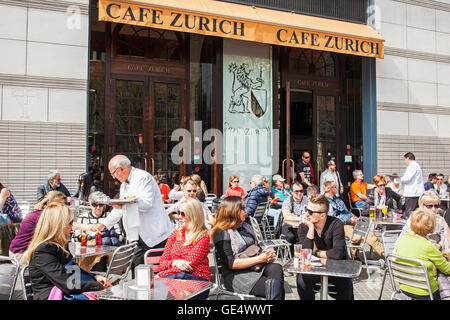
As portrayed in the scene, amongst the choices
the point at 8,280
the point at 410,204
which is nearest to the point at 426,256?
the point at 8,280

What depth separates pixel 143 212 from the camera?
4855mm

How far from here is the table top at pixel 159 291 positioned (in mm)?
3148

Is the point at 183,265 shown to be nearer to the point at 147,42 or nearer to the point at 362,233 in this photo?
the point at 362,233

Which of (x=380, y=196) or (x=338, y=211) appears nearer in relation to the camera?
(x=338, y=211)

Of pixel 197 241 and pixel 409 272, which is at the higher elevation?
pixel 197 241

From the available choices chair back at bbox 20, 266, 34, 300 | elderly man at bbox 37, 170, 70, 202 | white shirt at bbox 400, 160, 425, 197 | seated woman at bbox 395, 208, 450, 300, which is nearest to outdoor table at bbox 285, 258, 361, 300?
seated woman at bbox 395, 208, 450, 300

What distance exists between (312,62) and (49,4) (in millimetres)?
7376

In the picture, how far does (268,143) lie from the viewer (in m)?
11.5

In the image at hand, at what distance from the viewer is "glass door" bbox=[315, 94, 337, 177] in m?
12.8

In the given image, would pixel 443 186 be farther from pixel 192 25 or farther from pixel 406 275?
pixel 406 275

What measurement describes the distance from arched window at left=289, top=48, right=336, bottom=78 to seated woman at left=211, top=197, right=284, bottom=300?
891 centimetres

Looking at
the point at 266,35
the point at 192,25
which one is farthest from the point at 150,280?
the point at 266,35

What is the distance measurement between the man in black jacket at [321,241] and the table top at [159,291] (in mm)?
1388

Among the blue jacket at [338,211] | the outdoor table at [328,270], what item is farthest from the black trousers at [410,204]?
the outdoor table at [328,270]
